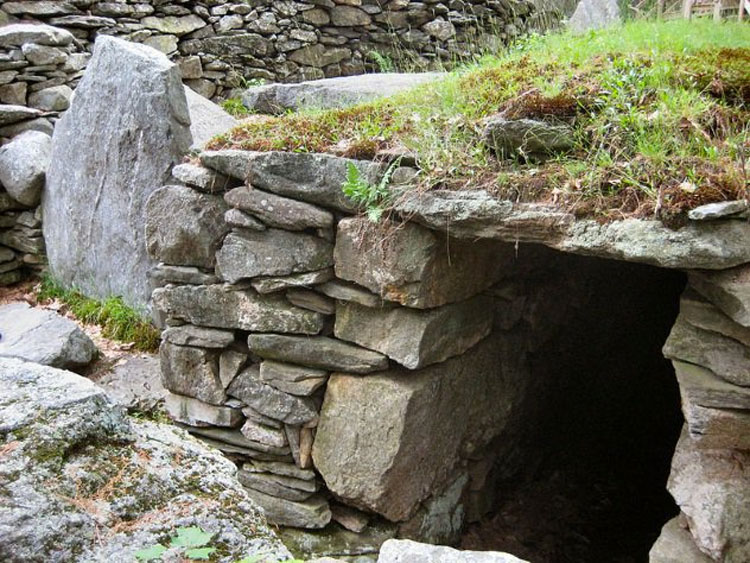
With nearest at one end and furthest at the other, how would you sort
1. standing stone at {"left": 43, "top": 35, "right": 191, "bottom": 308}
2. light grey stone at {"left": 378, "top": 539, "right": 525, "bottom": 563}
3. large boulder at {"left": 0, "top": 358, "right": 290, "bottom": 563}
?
large boulder at {"left": 0, "top": 358, "right": 290, "bottom": 563}
light grey stone at {"left": 378, "top": 539, "right": 525, "bottom": 563}
standing stone at {"left": 43, "top": 35, "right": 191, "bottom": 308}

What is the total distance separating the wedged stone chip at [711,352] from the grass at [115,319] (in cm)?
407

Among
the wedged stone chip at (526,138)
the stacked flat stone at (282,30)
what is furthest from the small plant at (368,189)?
the stacked flat stone at (282,30)

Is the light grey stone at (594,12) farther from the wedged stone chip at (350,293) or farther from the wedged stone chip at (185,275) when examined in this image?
the wedged stone chip at (185,275)

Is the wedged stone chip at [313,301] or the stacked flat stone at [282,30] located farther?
the stacked flat stone at [282,30]

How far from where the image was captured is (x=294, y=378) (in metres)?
3.99

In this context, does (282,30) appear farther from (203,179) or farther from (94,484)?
(94,484)

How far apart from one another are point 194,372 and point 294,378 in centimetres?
75

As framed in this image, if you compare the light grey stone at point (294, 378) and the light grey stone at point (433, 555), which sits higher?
the light grey stone at point (433, 555)

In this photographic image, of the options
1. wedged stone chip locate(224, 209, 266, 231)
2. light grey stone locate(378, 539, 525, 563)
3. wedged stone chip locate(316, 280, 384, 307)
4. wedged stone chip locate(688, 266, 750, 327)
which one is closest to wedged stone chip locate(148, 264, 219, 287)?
wedged stone chip locate(224, 209, 266, 231)

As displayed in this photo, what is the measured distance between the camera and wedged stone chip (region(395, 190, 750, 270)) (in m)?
2.71

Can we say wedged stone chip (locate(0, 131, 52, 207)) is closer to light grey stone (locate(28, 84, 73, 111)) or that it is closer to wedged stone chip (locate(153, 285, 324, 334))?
light grey stone (locate(28, 84, 73, 111))

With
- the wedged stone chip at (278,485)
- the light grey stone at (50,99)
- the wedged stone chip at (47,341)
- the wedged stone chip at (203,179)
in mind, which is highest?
the light grey stone at (50,99)

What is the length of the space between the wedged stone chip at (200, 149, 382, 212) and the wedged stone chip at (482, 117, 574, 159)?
0.62 metres

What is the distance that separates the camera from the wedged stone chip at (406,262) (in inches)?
140
